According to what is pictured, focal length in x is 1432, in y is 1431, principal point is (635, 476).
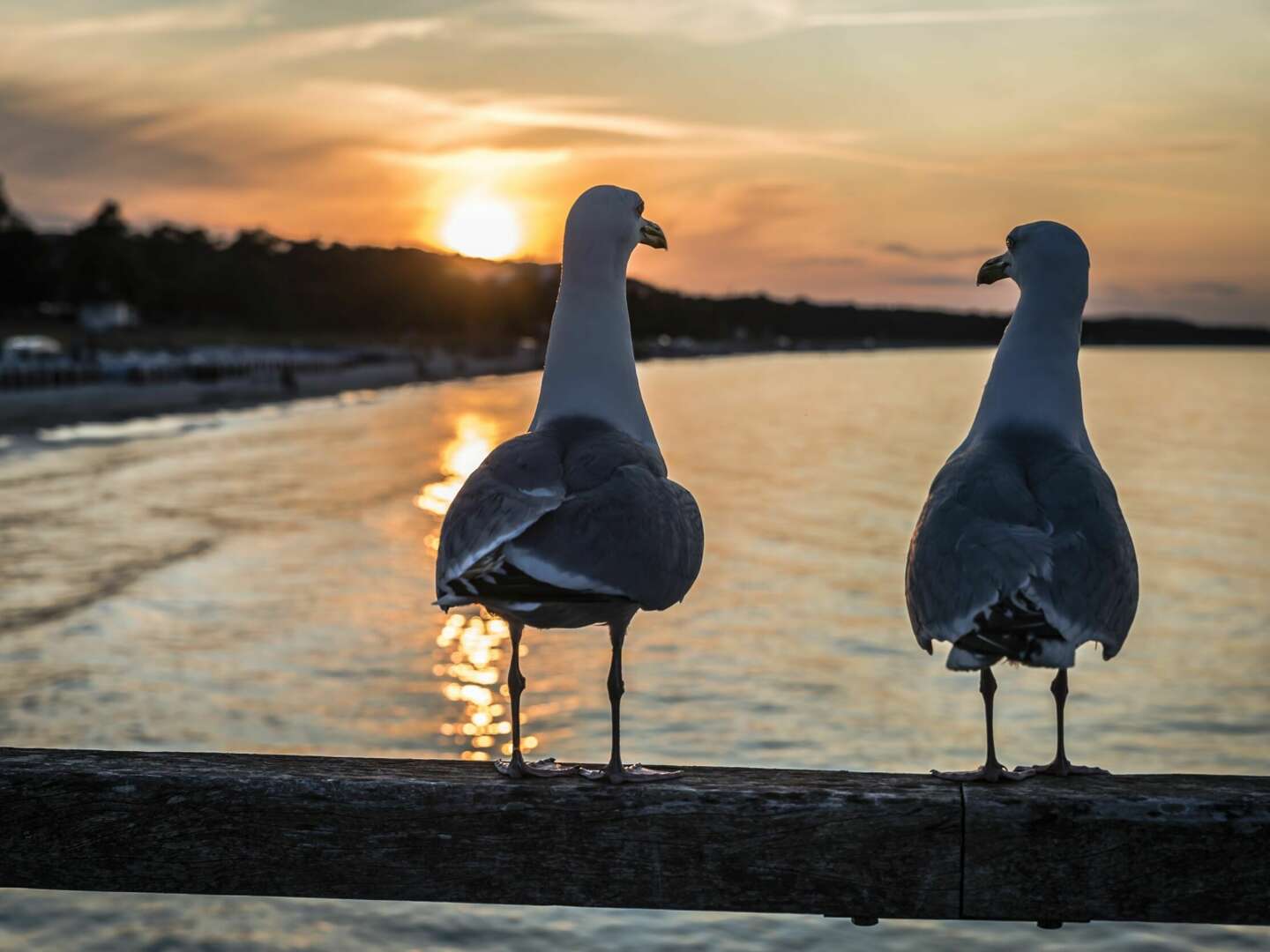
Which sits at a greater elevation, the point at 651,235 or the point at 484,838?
the point at 651,235

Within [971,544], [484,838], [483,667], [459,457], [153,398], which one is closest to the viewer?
[484,838]

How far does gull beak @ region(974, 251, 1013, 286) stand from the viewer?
4.99 m

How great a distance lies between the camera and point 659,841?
366cm

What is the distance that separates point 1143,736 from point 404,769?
15.1 m

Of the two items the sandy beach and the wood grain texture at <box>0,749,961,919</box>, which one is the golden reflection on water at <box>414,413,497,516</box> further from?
the wood grain texture at <box>0,749,961,919</box>

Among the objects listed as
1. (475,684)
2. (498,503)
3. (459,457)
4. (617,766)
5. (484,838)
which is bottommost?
(475,684)

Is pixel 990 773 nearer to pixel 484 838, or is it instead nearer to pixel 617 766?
pixel 617 766

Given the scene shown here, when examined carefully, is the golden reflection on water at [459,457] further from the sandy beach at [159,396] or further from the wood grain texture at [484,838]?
the wood grain texture at [484,838]

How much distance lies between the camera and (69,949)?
9477mm

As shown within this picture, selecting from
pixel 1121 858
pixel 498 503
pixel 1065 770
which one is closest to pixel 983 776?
pixel 1065 770

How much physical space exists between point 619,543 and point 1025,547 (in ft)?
3.78

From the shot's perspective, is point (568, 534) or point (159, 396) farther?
point (159, 396)

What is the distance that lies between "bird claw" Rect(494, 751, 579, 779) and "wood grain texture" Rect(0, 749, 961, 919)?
0.62 ft

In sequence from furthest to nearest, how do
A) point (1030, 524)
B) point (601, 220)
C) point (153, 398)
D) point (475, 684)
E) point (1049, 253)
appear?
point (153, 398) < point (475, 684) < point (1049, 253) < point (601, 220) < point (1030, 524)
